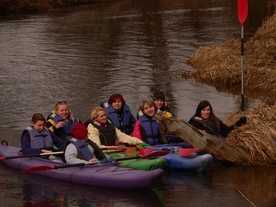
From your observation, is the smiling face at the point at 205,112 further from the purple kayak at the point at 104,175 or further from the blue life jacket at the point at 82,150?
the blue life jacket at the point at 82,150

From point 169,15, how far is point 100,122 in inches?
1043

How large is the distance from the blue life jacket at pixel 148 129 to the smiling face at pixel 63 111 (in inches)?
44.7

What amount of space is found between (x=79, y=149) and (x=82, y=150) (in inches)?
1.8

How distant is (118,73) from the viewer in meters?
21.1

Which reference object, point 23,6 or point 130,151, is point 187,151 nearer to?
point 130,151

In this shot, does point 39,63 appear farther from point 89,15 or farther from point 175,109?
point 89,15

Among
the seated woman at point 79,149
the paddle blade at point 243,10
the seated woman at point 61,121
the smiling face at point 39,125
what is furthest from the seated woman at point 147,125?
the paddle blade at point 243,10

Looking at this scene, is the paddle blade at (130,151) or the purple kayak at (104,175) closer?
the purple kayak at (104,175)

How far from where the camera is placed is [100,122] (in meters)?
11.7

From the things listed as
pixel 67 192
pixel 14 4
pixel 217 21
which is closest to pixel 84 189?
pixel 67 192

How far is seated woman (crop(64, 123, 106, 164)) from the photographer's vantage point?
34.7ft

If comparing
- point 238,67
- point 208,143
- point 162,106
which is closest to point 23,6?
point 238,67

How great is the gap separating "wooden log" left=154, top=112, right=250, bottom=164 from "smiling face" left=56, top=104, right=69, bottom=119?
1622 mm

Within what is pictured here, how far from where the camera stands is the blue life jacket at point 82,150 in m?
10.7
